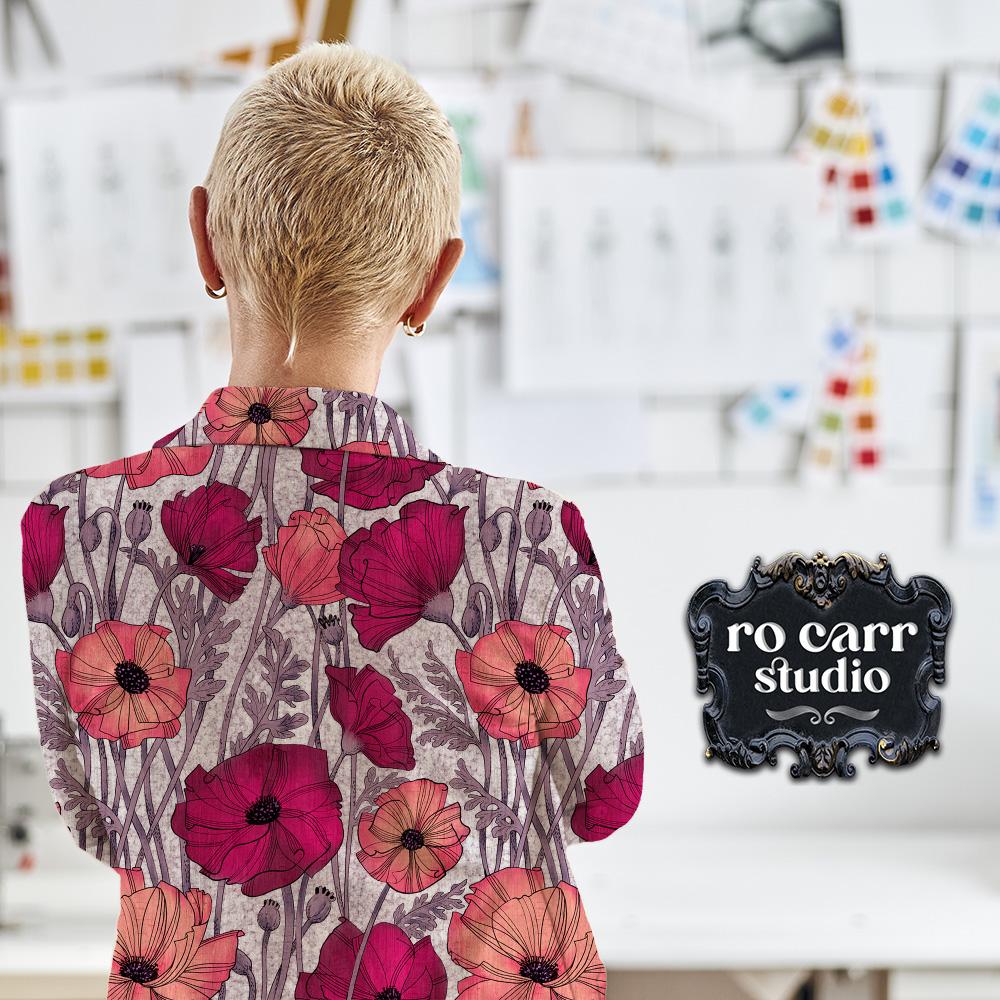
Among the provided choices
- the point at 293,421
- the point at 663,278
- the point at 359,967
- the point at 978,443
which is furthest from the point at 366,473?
the point at 978,443

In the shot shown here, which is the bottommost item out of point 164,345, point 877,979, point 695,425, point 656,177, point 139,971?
point 877,979

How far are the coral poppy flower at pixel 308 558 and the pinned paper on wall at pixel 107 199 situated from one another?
100 centimetres

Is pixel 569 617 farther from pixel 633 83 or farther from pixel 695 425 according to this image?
pixel 633 83

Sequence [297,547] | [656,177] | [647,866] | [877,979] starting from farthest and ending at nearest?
[656,177], [647,866], [877,979], [297,547]

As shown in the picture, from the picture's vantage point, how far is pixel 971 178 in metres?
1.47

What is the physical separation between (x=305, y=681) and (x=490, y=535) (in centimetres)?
14

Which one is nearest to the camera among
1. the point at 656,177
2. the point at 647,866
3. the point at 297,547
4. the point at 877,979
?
the point at 297,547

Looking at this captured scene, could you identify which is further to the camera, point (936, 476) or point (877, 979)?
point (936, 476)

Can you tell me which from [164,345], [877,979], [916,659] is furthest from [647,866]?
[164,345]

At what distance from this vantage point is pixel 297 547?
1.90ft

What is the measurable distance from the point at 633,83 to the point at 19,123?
90cm

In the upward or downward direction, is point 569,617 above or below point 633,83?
below

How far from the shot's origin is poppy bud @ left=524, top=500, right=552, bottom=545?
22.8 inches

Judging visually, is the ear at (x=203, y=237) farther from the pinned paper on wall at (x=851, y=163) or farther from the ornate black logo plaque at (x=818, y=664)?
the pinned paper on wall at (x=851, y=163)
